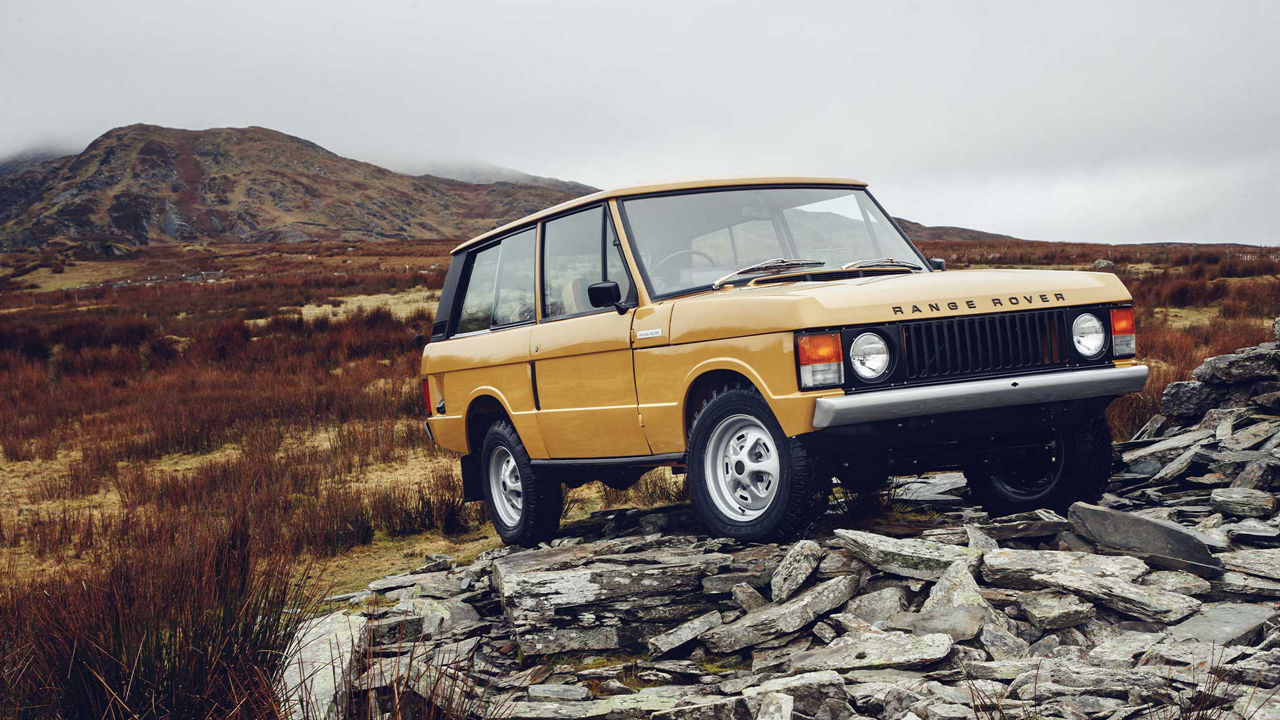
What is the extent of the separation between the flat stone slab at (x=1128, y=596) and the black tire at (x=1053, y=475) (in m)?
0.99

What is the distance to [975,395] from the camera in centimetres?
476

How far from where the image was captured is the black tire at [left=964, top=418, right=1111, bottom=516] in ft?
18.3

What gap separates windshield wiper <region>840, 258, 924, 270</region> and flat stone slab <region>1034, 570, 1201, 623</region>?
2.05 metres

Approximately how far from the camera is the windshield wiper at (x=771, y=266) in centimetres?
572

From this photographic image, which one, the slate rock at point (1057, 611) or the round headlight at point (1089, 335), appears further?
the round headlight at point (1089, 335)

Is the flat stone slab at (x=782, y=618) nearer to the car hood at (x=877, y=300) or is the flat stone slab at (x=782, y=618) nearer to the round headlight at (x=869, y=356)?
the round headlight at (x=869, y=356)

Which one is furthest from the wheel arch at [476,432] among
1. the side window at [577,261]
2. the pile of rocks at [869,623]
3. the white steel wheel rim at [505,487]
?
the pile of rocks at [869,623]

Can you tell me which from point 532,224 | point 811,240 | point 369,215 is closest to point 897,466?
point 811,240

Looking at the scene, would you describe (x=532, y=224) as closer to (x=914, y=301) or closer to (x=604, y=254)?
(x=604, y=254)

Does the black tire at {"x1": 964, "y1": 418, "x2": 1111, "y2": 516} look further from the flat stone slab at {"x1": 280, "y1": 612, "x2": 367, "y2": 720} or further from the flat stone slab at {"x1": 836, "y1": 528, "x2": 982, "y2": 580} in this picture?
the flat stone slab at {"x1": 280, "y1": 612, "x2": 367, "y2": 720}

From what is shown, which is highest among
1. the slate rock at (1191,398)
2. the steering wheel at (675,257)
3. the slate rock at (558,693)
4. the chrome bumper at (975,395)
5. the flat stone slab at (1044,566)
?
the steering wheel at (675,257)

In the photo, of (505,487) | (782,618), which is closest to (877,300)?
(782,618)

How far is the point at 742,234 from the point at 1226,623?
3265 mm

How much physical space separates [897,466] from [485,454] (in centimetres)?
330
